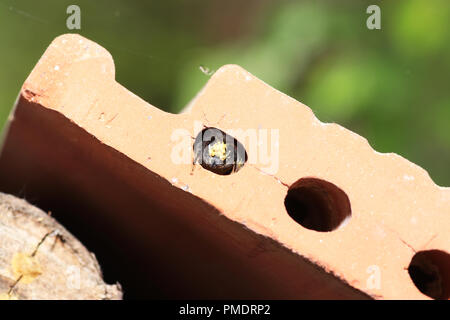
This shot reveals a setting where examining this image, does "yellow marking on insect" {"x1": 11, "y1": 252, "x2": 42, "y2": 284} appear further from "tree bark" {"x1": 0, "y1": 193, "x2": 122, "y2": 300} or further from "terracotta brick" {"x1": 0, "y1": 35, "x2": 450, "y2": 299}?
"terracotta brick" {"x1": 0, "y1": 35, "x2": 450, "y2": 299}

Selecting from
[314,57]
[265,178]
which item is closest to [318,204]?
[265,178]

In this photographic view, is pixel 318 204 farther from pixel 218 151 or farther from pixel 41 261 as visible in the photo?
pixel 41 261

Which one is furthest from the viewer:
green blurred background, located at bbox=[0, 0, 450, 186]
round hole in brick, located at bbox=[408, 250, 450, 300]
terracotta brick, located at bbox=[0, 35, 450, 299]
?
green blurred background, located at bbox=[0, 0, 450, 186]

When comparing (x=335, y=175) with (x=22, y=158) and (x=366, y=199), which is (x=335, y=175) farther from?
(x=22, y=158)

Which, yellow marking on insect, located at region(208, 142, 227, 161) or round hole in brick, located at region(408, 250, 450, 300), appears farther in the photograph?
round hole in brick, located at region(408, 250, 450, 300)

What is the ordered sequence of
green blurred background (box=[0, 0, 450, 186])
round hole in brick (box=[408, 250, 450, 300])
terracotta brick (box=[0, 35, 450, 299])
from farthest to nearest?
1. green blurred background (box=[0, 0, 450, 186])
2. round hole in brick (box=[408, 250, 450, 300])
3. terracotta brick (box=[0, 35, 450, 299])

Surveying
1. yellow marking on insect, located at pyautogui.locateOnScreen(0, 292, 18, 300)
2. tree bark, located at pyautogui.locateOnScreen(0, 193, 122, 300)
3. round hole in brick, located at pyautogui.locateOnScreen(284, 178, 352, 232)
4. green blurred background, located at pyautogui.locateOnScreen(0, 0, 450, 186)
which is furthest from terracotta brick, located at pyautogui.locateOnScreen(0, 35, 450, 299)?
green blurred background, located at pyautogui.locateOnScreen(0, 0, 450, 186)

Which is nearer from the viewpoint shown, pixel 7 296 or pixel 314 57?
pixel 7 296

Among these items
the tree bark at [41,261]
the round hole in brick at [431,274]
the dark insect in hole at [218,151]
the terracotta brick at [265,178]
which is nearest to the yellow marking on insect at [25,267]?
the tree bark at [41,261]

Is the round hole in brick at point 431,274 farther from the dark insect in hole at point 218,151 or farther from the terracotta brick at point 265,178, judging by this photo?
the dark insect in hole at point 218,151
